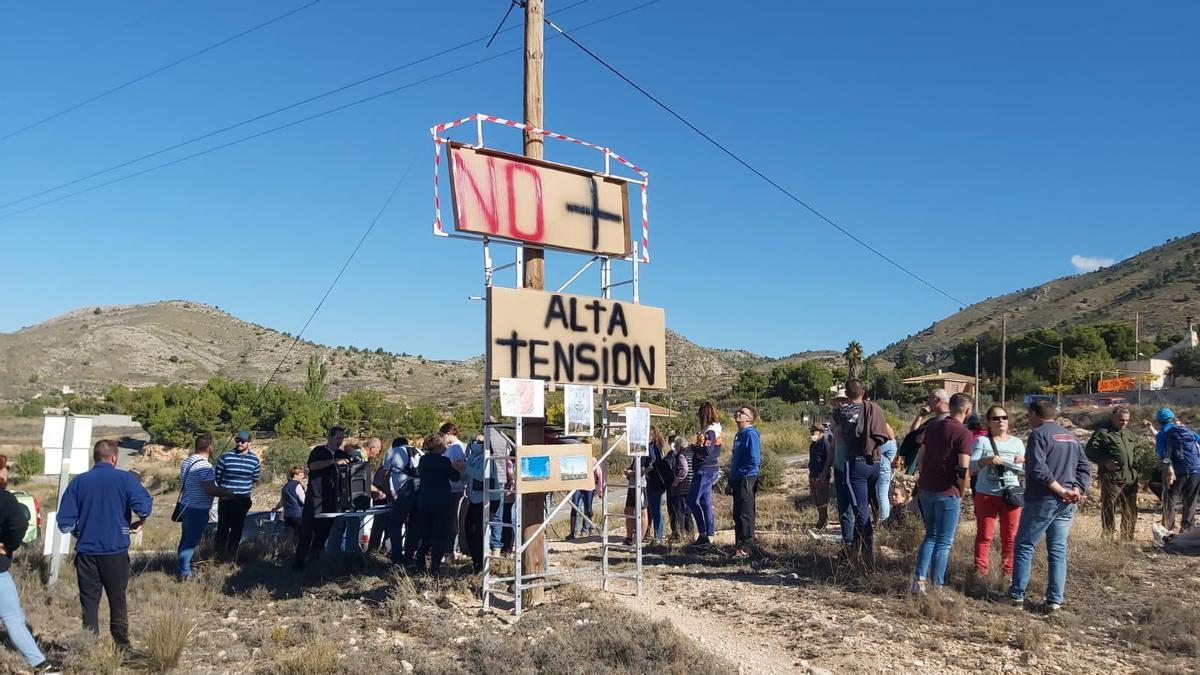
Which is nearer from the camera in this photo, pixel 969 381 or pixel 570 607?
pixel 570 607

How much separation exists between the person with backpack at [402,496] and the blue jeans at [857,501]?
4677mm

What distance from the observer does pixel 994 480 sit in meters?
8.26

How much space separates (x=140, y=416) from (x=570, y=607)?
177 feet

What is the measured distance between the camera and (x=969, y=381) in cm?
5669

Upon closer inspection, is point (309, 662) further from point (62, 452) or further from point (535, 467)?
point (62, 452)

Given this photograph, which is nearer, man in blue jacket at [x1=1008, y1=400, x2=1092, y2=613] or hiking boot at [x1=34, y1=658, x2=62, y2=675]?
hiking boot at [x1=34, y1=658, x2=62, y2=675]

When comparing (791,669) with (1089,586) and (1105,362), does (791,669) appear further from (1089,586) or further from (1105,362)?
(1105,362)

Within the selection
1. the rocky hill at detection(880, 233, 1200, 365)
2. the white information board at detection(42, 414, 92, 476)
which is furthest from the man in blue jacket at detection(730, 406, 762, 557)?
the rocky hill at detection(880, 233, 1200, 365)

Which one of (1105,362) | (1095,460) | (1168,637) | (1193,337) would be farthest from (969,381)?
(1168,637)

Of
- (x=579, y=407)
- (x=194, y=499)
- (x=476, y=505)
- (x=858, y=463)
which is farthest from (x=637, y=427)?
(x=194, y=499)

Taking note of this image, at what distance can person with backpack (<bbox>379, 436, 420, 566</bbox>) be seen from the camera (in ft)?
33.3

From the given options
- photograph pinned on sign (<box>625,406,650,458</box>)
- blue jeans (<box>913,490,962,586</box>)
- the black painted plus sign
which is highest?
the black painted plus sign

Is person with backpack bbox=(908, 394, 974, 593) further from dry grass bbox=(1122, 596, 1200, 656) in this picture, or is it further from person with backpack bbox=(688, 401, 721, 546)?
person with backpack bbox=(688, 401, 721, 546)

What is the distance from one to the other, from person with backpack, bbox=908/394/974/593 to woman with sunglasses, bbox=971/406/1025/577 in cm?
27
